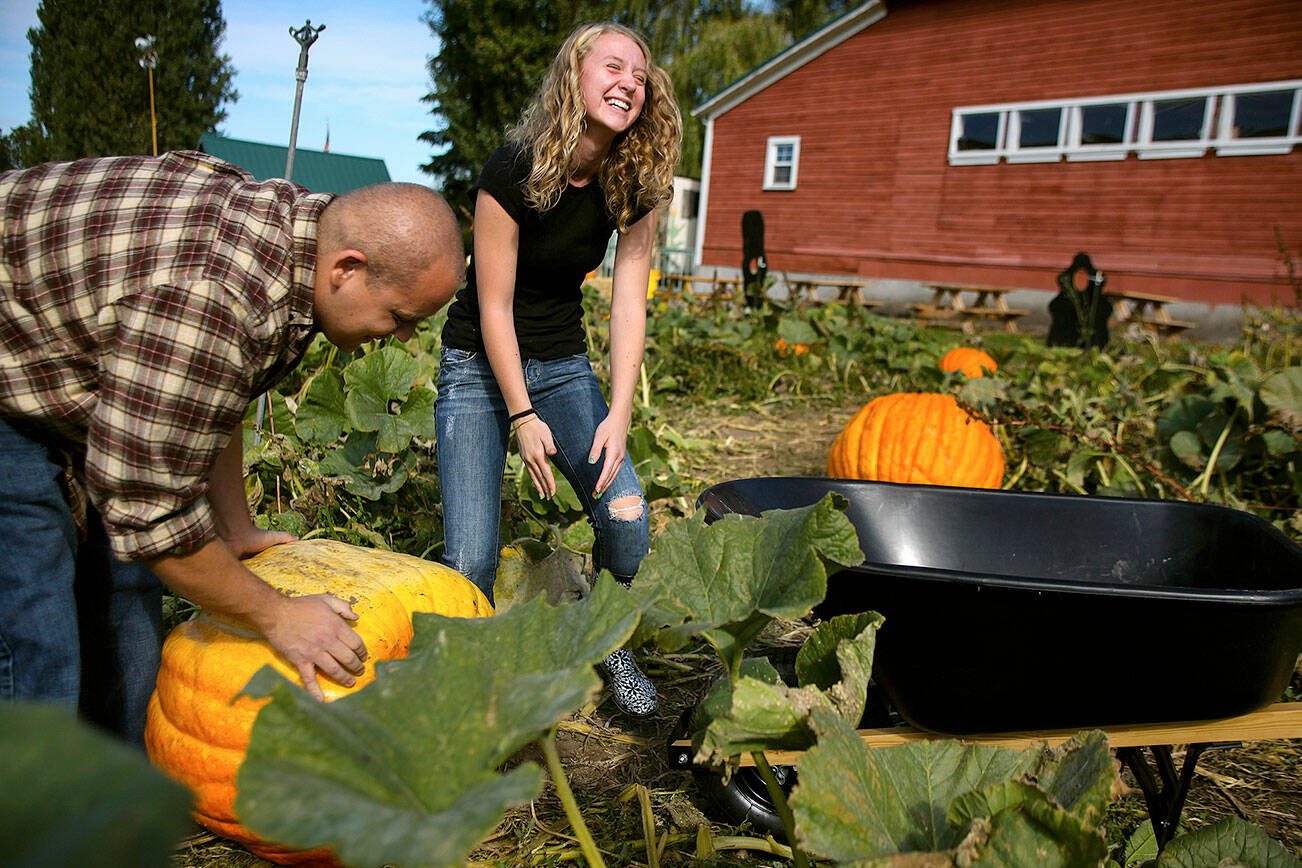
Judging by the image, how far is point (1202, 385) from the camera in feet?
15.7

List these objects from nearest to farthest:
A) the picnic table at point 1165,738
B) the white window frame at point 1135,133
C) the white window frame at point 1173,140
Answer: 1. the picnic table at point 1165,738
2. the white window frame at point 1135,133
3. the white window frame at point 1173,140

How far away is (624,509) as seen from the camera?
2.22 meters

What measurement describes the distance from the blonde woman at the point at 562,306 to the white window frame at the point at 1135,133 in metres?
14.1

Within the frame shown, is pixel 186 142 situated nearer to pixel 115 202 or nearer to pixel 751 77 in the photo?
pixel 751 77

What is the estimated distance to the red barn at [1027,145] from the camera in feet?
42.8

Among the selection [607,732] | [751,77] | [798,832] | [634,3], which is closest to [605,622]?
[798,832]

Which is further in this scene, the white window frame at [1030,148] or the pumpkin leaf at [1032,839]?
the white window frame at [1030,148]

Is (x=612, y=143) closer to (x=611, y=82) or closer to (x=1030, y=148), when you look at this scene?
(x=611, y=82)

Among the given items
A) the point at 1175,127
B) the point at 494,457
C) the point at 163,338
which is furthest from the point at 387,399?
the point at 1175,127

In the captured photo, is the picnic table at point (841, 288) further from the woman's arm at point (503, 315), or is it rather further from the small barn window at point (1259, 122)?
the woman's arm at point (503, 315)

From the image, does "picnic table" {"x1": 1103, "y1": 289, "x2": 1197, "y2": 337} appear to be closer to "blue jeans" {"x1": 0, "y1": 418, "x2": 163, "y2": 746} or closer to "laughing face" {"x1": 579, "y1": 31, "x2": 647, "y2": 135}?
"laughing face" {"x1": 579, "y1": 31, "x2": 647, "y2": 135}

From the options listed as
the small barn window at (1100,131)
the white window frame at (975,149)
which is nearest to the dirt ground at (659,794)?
the small barn window at (1100,131)

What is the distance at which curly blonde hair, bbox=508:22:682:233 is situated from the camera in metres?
2.09

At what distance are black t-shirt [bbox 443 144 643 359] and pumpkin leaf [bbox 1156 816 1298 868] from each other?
1705 millimetres
